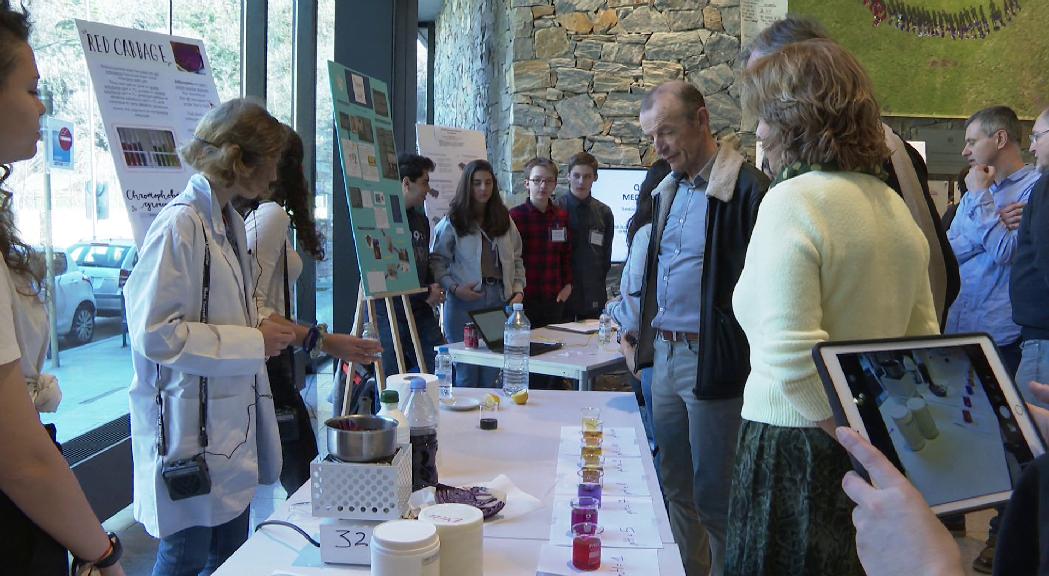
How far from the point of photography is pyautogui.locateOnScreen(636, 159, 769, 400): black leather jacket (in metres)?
2.34

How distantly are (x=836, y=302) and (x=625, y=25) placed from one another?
204 inches

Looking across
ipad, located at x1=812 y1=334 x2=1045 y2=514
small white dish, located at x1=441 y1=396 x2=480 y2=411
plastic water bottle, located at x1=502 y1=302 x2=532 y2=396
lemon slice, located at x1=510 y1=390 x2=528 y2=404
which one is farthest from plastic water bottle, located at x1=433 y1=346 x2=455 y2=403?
ipad, located at x1=812 y1=334 x2=1045 y2=514

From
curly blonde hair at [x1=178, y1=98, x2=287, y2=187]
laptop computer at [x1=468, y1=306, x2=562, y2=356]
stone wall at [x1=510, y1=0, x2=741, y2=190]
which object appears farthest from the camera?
stone wall at [x1=510, y1=0, x2=741, y2=190]

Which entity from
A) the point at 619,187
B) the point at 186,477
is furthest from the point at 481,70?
the point at 186,477

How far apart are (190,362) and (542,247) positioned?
3459 mm

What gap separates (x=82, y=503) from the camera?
4.01 feet

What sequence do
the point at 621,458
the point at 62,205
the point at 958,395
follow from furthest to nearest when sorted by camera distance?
the point at 62,205 → the point at 621,458 → the point at 958,395

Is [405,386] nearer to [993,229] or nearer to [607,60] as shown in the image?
[993,229]

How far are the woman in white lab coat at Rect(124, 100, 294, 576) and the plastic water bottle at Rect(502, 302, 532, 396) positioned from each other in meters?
1.38

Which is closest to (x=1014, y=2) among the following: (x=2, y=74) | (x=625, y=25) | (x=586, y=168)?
(x=625, y=25)

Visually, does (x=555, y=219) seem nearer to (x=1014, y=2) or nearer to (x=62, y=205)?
(x=62, y=205)

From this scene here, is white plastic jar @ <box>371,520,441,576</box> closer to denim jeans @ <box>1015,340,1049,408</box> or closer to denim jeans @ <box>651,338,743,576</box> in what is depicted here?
denim jeans @ <box>651,338,743,576</box>

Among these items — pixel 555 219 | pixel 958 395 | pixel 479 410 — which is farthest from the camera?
pixel 555 219

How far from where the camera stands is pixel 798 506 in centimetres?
157
